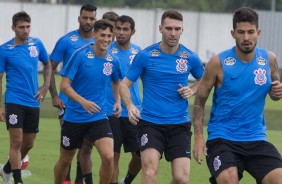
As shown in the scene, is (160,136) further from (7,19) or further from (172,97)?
(7,19)

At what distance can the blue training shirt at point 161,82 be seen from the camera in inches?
451

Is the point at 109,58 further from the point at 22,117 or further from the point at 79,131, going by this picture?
the point at 22,117

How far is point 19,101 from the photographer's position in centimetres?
1366

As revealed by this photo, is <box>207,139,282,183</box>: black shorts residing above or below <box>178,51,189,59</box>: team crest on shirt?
below

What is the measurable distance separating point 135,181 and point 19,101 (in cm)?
216

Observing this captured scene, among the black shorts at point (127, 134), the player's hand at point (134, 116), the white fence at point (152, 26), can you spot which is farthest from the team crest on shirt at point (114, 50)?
the white fence at point (152, 26)

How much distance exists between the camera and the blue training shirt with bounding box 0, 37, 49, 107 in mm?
13664

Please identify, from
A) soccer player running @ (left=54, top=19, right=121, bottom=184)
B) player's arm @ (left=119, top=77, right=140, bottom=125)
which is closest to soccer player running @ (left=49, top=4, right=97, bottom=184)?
soccer player running @ (left=54, top=19, right=121, bottom=184)

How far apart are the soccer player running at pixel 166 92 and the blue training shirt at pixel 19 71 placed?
2558 mm

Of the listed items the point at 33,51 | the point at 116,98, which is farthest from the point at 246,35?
the point at 33,51

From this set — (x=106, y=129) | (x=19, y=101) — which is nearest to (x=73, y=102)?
(x=106, y=129)

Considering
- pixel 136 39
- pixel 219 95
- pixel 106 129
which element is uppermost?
pixel 219 95

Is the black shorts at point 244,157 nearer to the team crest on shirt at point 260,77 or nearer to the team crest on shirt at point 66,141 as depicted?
the team crest on shirt at point 260,77

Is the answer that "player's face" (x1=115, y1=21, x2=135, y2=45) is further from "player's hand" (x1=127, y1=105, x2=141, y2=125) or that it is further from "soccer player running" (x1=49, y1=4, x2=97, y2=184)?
"player's hand" (x1=127, y1=105, x2=141, y2=125)
